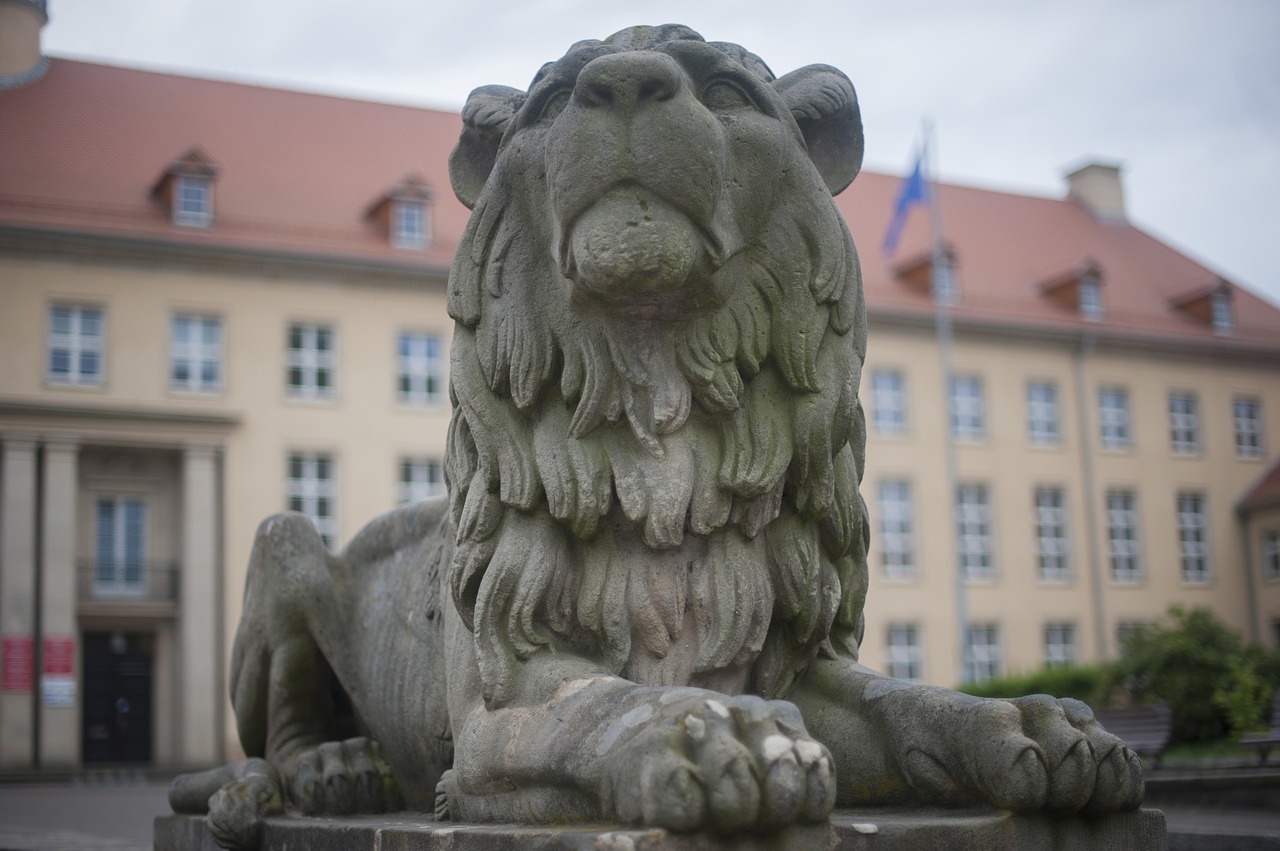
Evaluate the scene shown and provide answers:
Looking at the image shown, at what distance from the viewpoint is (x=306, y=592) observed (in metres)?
4.90

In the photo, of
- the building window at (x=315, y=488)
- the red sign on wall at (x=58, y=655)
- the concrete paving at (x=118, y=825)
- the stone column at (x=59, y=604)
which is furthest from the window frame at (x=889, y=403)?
the concrete paving at (x=118, y=825)

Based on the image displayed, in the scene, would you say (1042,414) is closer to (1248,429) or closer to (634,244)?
(1248,429)

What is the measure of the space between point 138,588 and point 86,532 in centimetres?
166

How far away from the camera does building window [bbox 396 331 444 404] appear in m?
38.1

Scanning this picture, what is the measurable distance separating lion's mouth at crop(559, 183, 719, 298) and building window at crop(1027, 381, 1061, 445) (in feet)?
139

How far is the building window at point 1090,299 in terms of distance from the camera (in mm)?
44688

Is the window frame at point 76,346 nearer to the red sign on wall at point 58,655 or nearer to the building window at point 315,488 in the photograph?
the building window at point 315,488

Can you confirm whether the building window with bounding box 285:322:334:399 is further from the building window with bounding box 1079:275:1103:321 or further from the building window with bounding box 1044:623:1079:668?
the building window with bounding box 1079:275:1103:321

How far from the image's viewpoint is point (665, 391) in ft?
11.0

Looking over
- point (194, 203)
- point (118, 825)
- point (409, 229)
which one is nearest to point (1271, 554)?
point (409, 229)

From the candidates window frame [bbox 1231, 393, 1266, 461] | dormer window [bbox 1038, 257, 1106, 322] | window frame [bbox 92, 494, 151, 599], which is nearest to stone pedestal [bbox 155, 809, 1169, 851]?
window frame [bbox 92, 494, 151, 599]

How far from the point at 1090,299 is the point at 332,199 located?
20.6 meters

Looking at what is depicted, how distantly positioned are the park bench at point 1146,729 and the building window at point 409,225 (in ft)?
86.9

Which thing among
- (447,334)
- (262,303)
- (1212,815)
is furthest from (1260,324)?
(1212,815)
